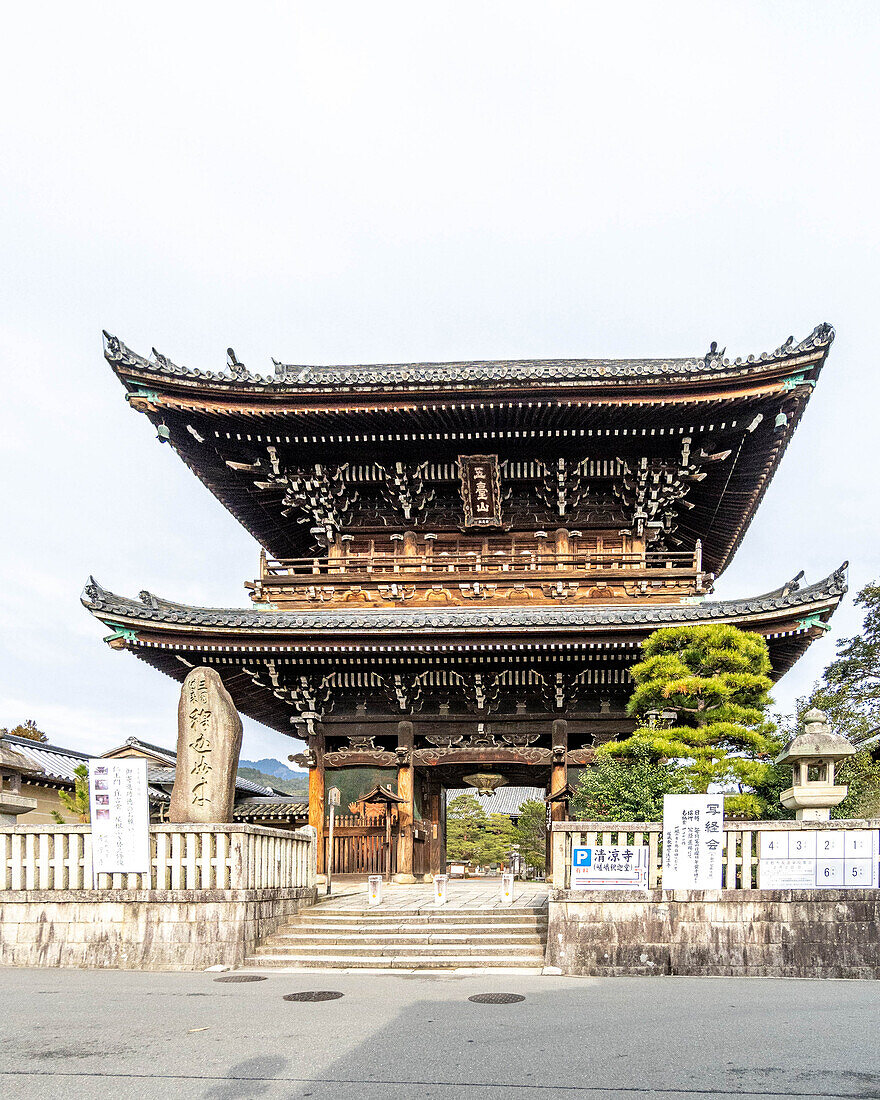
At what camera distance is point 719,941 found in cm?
1216

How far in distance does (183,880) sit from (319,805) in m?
8.04

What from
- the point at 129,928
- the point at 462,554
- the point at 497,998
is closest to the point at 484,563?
the point at 462,554

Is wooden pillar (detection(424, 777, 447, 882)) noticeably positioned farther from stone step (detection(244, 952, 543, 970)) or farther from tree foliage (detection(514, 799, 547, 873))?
tree foliage (detection(514, 799, 547, 873))

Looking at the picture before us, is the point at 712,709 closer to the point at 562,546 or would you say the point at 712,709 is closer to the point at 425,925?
the point at 425,925

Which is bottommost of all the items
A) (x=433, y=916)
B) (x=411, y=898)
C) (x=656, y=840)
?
(x=411, y=898)

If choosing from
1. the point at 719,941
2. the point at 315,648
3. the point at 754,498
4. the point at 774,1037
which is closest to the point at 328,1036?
the point at 774,1037

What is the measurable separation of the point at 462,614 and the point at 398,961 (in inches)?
360

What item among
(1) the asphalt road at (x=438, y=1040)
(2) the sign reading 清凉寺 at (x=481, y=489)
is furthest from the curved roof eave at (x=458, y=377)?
(1) the asphalt road at (x=438, y=1040)

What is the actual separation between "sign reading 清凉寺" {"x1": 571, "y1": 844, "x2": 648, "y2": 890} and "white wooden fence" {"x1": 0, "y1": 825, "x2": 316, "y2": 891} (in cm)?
470

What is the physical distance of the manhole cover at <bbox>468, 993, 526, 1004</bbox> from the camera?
980 centimetres

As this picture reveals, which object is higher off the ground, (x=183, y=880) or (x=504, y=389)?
(x=504, y=389)

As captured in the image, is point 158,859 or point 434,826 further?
point 434,826

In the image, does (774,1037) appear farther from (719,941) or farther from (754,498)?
(754,498)

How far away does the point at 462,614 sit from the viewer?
20.7 metres
